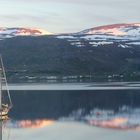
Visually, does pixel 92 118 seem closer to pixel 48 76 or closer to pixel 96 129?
pixel 96 129

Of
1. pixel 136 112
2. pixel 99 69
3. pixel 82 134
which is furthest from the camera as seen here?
pixel 99 69

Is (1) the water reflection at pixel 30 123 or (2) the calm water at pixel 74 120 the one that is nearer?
(2) the calm water at pixel 74 120

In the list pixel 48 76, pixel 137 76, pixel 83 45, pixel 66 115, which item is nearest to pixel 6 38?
pixel 83 45

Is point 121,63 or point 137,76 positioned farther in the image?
point 121,63

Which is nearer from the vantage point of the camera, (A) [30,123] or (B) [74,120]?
(A) [30,123]

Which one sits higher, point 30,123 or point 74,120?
point 30,123

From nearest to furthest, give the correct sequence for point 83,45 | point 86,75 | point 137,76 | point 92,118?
point 92,118
point 137,76
point 86,75
point 83,45

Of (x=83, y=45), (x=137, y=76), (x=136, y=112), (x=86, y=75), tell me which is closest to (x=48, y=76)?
(x=86, y=75)

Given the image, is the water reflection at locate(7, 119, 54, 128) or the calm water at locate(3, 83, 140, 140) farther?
the water reflection at locate(7, 119, 54, 128)

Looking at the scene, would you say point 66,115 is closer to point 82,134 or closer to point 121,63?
point 82,134
